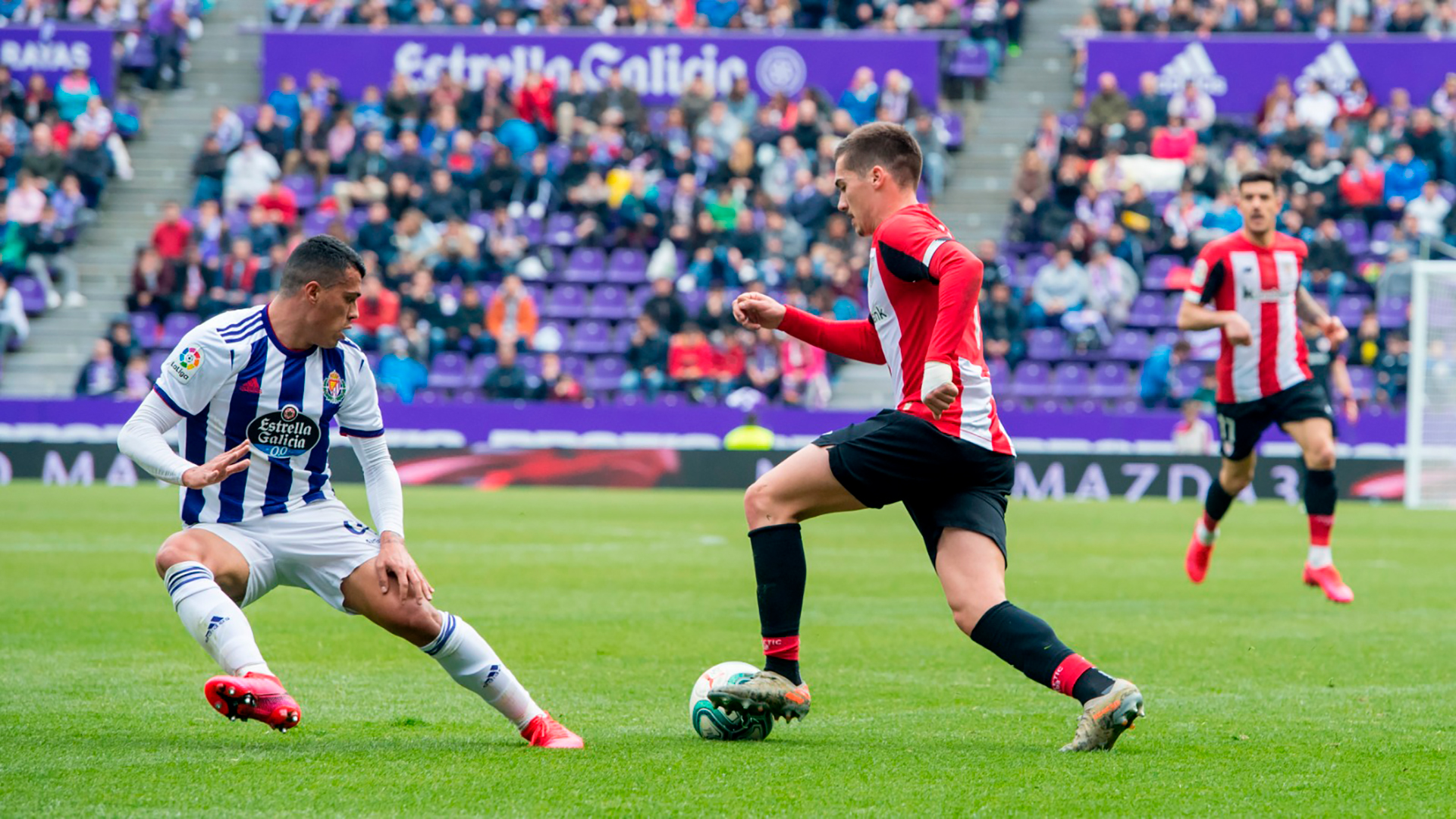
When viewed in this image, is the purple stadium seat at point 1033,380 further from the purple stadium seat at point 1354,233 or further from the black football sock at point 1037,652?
the black football sock at point 1037,652

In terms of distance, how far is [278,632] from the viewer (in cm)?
887

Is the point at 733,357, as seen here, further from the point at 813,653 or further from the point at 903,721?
the point at 903,721

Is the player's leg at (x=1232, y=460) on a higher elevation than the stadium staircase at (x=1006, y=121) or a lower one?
lower

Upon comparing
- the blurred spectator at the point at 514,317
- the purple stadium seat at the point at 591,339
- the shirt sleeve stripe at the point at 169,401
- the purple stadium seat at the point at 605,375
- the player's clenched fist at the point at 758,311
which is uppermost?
the player's clenched fist at the point at 758,311

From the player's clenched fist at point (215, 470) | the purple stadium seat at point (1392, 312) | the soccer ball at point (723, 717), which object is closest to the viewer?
the player's clenched fist at point (215, 470)

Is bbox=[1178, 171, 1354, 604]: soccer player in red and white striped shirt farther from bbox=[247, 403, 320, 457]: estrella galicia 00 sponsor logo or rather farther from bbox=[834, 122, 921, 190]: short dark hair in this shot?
bbox=[247, 403, 320, 457]: estrella galicia 00 sponsor logo

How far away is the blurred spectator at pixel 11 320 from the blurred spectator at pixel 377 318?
544 centimetres

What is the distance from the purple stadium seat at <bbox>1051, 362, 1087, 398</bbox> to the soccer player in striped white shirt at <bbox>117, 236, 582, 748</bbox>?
58.7 feet

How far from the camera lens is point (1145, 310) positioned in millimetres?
23875

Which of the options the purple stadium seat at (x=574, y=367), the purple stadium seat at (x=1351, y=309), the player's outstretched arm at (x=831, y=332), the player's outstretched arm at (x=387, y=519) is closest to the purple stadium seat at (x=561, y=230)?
the purple stadium seat at (x=574, y=367)

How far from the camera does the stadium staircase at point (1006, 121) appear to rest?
88.6 ft

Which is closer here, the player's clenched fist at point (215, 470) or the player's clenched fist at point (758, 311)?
the player's clenched fist at point (215, 470)

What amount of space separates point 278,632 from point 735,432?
13.1m

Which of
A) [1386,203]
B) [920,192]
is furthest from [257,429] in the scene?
[1386,203]
